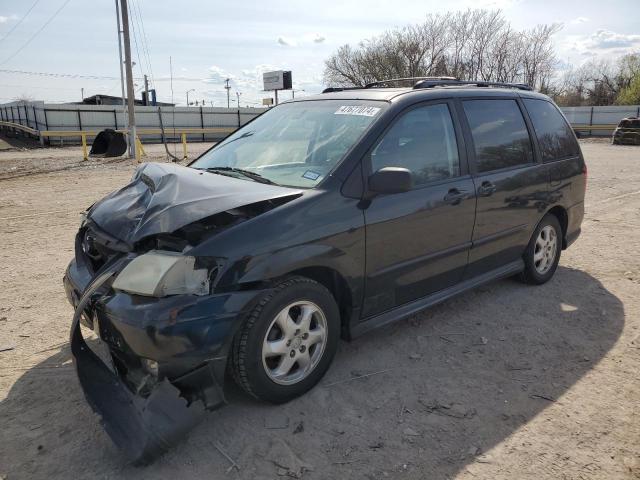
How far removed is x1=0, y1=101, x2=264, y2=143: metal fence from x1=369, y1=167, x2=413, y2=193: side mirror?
90.2ft

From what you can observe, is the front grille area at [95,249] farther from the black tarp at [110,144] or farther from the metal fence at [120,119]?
the metal fence at [120,119]

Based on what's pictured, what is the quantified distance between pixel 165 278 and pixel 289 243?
26.3 inches

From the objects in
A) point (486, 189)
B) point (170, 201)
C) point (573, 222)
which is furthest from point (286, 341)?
point (573, 222)

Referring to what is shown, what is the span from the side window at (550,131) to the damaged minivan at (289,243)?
0.21m

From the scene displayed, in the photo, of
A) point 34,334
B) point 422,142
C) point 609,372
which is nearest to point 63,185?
point 34,334

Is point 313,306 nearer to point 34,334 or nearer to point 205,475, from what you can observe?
point 205,475

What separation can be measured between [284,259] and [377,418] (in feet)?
3.38

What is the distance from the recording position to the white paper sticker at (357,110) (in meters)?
3.37

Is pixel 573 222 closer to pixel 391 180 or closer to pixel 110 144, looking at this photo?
pixel 391 180

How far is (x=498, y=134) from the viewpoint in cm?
414

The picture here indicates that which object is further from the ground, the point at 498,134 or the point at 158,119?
the point at 158,119

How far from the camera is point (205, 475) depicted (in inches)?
93.0

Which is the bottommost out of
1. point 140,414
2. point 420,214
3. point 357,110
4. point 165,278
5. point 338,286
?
point 140,414

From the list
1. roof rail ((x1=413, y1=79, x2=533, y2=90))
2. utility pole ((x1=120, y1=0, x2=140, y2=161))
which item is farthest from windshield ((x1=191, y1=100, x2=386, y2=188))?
utility pole ((x1=120, y1=0, x2=140, y2=161))
